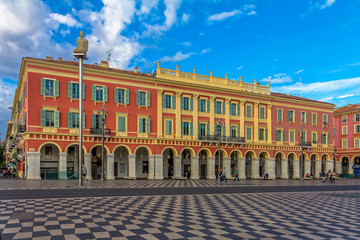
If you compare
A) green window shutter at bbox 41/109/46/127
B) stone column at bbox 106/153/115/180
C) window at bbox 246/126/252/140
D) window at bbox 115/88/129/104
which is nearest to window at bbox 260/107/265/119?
window at bbox 246/126/252/140

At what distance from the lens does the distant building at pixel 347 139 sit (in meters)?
64.2

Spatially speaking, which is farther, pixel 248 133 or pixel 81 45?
pixel 248 133

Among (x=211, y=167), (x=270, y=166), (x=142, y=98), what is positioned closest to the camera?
(x=142, y=98)

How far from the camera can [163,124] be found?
4184cm

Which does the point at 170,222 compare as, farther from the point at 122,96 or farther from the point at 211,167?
the point at 211,167

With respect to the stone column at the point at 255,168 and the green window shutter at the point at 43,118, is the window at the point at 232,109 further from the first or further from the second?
the green window shutter at the point at 43,118

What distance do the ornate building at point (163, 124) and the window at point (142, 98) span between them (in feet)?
0.44

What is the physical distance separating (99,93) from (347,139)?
183 feet

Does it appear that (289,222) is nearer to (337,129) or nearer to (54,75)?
(54,75)

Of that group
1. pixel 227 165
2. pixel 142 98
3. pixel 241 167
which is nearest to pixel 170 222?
→ pixel 142 98

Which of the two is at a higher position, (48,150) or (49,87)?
(49,87)

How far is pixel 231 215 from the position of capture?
1141 cm

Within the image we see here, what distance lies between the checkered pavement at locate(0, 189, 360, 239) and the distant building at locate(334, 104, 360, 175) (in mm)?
58733

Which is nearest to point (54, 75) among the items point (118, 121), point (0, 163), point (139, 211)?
point (118, 121)
